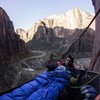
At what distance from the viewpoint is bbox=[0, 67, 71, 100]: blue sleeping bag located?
16.7 feet

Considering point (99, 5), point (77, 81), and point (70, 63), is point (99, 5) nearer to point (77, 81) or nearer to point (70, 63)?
point (70, 63)

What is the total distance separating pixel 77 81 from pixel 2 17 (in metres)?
44.3

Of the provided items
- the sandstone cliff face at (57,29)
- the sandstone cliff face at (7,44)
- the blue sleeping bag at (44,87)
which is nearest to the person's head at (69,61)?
the blue sleeping bag at (44,87)

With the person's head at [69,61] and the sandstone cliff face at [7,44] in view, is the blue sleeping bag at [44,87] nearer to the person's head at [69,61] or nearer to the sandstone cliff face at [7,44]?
the person's head at [69,61]

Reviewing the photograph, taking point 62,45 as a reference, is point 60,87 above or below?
above

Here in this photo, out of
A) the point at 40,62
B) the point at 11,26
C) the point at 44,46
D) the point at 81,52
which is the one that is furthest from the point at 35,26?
the point at 40,62

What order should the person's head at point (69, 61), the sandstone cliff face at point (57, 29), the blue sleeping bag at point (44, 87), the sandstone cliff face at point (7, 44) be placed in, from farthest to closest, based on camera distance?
the sandstone cliff face at point (57, 29), the sandstone cliff face at point (7, 44), the person's head at point (69, 61), the blue sleeping bag at point (44, 87)

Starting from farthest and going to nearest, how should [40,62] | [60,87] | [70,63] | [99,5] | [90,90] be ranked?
1. [40,62]
2. [99,5]
3. [70,63]
4. [60,87]
5. [90,90]

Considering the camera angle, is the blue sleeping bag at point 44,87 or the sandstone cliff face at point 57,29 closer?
the blue sleeping bag at point 44,87

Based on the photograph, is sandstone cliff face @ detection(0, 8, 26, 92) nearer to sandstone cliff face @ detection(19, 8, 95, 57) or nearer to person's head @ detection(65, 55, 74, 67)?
sandstone cliff face @ detection(19, 8, 95, 57)

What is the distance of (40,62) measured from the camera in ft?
149

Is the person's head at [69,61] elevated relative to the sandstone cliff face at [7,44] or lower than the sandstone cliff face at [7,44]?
elevated

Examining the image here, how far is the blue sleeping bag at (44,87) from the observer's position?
201 inches

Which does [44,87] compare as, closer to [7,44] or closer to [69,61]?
[69,61]
